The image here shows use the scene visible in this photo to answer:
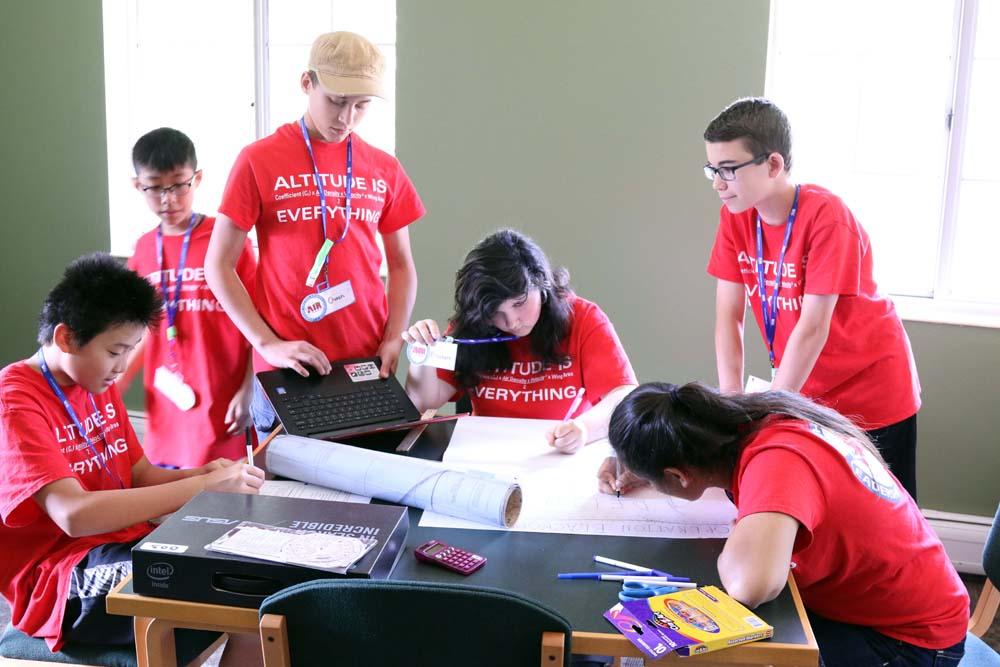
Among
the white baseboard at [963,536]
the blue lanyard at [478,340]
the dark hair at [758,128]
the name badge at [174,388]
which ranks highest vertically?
the dark hair at [758,128]

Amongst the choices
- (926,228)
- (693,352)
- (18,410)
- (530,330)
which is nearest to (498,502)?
(530,330)

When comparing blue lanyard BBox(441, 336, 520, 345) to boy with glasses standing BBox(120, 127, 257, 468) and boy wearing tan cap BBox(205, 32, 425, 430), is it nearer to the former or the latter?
boy wearing tan cap BBox(205, 32, 425, 430)

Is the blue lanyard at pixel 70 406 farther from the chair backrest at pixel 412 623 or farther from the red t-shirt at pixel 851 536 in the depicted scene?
the red t-shirt at pixel 851 536

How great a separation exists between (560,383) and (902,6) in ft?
6.29

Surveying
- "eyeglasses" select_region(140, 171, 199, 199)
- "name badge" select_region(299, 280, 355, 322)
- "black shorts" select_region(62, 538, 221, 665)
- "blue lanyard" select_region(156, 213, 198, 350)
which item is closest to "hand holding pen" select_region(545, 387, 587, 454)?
"name badge" select_region(299, 280, 355, 322)

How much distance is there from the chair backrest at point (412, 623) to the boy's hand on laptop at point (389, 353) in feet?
3.49

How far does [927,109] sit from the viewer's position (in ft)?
10.2

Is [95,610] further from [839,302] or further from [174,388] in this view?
[839,302]

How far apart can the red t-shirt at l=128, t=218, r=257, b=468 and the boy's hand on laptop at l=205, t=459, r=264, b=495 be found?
0.90 m

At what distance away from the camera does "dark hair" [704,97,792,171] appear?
82.7 inches

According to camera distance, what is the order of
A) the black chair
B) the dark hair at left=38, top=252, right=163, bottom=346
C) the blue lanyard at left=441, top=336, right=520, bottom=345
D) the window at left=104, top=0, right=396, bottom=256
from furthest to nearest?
the window at left=104, top=0, right=396, bottom=256 < the blue lanyard at left=441, top=336, right=520, bottom=345 < the dark hair at left=38, top=252, right=163, bottom=346 < the black chair

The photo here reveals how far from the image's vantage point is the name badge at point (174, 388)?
8.32 ft

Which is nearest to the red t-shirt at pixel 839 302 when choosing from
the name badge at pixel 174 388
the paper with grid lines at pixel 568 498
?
the paper with grid lines at pixel 568 498

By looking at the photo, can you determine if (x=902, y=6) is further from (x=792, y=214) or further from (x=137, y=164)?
(x=137, y=164)
